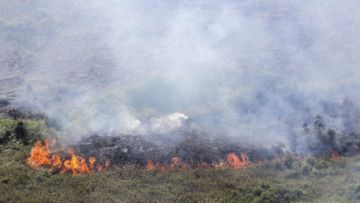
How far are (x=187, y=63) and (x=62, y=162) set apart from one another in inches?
707

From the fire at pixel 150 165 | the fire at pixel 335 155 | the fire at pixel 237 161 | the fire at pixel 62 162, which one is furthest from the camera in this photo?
the fire at pixel 335 155

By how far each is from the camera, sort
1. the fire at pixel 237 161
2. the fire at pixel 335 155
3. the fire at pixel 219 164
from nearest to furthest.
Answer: the fire at pixel 219 164, the fire at pixel 237 161, the fire at pixel 335 155

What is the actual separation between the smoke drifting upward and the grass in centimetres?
428

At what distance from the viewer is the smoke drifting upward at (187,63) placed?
1339 inches

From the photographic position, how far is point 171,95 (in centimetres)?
3756

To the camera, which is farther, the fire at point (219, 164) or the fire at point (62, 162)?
the fire at point (219, 164)

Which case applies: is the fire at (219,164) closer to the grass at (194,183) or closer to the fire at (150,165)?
the fire at (150,165)

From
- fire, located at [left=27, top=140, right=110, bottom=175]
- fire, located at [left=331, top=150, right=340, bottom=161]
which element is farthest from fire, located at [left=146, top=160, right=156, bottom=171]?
fire, located at [left=331, top=150, right=340, bottom=161]

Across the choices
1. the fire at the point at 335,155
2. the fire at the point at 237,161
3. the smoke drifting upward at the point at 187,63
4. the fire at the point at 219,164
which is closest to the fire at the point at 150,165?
the fire at the point at 219,164

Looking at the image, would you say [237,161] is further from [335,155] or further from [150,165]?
[335,155]

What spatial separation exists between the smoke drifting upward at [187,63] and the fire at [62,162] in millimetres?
3005

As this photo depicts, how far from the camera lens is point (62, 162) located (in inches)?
1098

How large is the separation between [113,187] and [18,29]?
2864 centimetres

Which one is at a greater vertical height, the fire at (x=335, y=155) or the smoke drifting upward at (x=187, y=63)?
the smoke drifting upward at (x=187, y=63)
